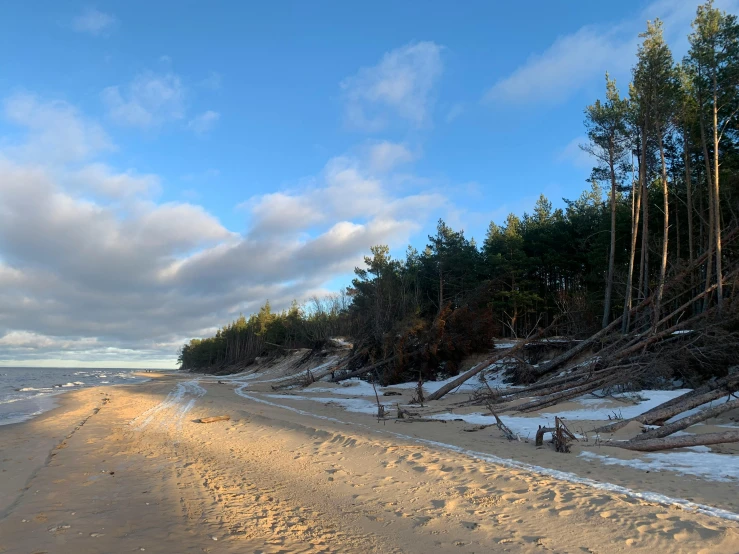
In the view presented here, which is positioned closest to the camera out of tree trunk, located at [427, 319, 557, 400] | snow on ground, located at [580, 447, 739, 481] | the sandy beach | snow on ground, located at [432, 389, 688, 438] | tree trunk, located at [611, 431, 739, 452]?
the sandy beach

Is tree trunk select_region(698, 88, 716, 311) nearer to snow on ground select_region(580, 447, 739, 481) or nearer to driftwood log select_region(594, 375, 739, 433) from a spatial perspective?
driftwood log select_region(594, 375, 739, 433)

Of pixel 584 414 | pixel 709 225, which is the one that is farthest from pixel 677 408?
pixel 709 225

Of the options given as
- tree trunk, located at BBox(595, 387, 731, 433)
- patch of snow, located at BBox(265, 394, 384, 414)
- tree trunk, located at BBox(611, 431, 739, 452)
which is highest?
tree trunk, located at BBox(595, 387, 731, 433)

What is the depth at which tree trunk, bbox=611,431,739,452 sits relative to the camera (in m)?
7.74

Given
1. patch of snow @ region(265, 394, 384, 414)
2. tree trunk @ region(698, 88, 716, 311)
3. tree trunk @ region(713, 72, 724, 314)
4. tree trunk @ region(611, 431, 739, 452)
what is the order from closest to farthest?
tree trunk @ region(611, 431, 739, 452), tree trunk @ region(713, 72, 724, 314), tree trunk @ region(698, 88, 716, 311), patch of snow @ region(265, 394, 384, 414)

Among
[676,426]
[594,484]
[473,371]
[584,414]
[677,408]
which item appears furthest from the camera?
[473,371]

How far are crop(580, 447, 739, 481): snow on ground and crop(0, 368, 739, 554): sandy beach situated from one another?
0.29 meters

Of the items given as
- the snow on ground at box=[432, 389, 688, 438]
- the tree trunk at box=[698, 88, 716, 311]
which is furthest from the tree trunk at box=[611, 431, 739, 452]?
the tree trunk at box=[698, 88, 716, 311]

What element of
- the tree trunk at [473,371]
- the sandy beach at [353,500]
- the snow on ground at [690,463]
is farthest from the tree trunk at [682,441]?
the tree trunk at [473,371]

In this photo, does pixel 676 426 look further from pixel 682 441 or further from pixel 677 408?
pixel 677 408

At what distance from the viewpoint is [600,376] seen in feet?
47.8

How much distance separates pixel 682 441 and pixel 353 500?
6.06m

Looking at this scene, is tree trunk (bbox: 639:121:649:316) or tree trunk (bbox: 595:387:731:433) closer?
tree trunk (bbox: 595:387:731:433)

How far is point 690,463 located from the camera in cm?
727
